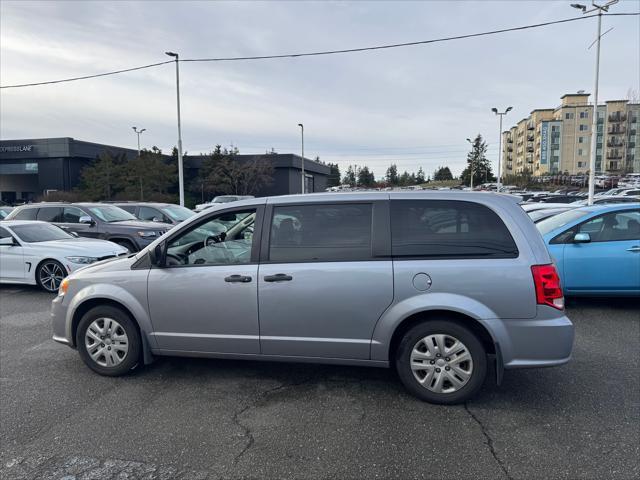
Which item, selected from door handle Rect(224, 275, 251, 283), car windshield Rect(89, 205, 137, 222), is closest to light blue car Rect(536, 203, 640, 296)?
door handle Rect(224, 275, 251, 283)

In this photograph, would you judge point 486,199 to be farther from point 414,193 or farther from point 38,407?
point 38,407

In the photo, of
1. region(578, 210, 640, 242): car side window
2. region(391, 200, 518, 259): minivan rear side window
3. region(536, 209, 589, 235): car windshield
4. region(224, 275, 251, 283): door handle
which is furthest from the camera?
region(536, 209, 589, 235): car windshield

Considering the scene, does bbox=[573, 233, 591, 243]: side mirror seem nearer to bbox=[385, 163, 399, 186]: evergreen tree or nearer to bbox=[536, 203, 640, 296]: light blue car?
bbox=[536, 203, 640, 296]: light blue car

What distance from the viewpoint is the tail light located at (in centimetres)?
358

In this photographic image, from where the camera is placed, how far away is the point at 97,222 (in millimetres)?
12023

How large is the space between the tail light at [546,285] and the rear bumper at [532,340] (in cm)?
15

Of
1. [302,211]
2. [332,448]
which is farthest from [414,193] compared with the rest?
[332,448]

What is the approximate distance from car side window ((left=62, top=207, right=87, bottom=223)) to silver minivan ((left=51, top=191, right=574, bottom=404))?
29.8 ft

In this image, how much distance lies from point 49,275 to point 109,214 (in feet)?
15.4

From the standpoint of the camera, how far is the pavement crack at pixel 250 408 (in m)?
3.19

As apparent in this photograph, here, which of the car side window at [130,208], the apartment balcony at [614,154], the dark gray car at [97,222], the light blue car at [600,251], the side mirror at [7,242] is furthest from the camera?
the apartment balcony at [614,154]

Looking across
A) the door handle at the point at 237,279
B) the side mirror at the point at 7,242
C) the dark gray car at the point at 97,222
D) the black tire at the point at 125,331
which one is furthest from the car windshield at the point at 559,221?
the side mirror at the point at 7,242

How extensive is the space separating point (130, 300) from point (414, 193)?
283 centimetres

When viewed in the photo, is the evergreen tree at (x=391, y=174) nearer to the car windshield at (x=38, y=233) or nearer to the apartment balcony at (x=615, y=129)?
the apartment balcony at (x=615, y=129)
